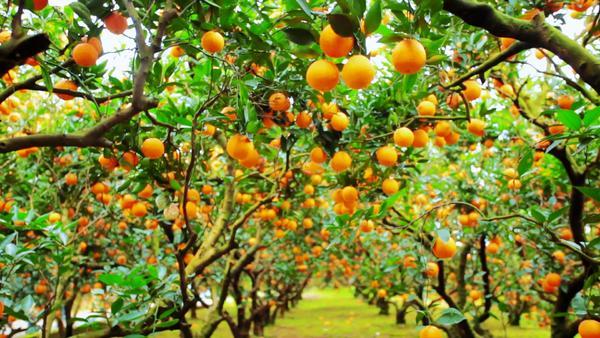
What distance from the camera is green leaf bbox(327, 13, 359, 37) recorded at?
1.17m

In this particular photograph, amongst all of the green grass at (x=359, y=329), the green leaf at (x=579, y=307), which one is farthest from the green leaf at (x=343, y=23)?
the green grass at (x=359, y=329)

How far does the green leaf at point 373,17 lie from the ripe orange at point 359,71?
0.29 ft

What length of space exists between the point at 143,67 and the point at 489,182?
4.84 metres

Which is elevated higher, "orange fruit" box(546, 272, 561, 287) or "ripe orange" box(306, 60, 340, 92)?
"ripe orange" box(306, 60, 340, 92)

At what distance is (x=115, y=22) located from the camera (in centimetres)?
170

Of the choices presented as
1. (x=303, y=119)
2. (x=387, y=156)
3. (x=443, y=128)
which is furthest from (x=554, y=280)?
(x=303, y=119)

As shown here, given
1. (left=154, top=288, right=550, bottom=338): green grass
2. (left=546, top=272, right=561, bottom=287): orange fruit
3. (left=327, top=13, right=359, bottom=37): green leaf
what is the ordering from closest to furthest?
(left=327, top=13, right=359, bottom=37): green leaf < (left=546, top=272, right=561, bottom=287): orange fruit < (left=154, top=288, right=550, bottom=338): green grass

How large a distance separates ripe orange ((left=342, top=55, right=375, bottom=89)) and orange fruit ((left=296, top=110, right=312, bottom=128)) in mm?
1039

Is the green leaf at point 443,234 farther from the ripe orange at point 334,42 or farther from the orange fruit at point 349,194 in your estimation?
the orange fruit at point 349,194

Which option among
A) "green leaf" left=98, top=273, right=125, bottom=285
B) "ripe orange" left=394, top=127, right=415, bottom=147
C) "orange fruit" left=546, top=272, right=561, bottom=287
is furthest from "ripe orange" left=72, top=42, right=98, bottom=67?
"orange fruit" left=546, top=272, right=561, bottom=287

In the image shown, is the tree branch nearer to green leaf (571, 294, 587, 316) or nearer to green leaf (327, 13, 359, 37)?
green leaf (327, 13, 359, 37)

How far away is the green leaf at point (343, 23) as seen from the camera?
1171 millimetres

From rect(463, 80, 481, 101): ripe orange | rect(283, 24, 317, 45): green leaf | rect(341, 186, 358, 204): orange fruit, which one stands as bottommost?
rect(341, 186, 358, 204): orange fruit

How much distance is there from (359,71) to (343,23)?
0.17 meters
